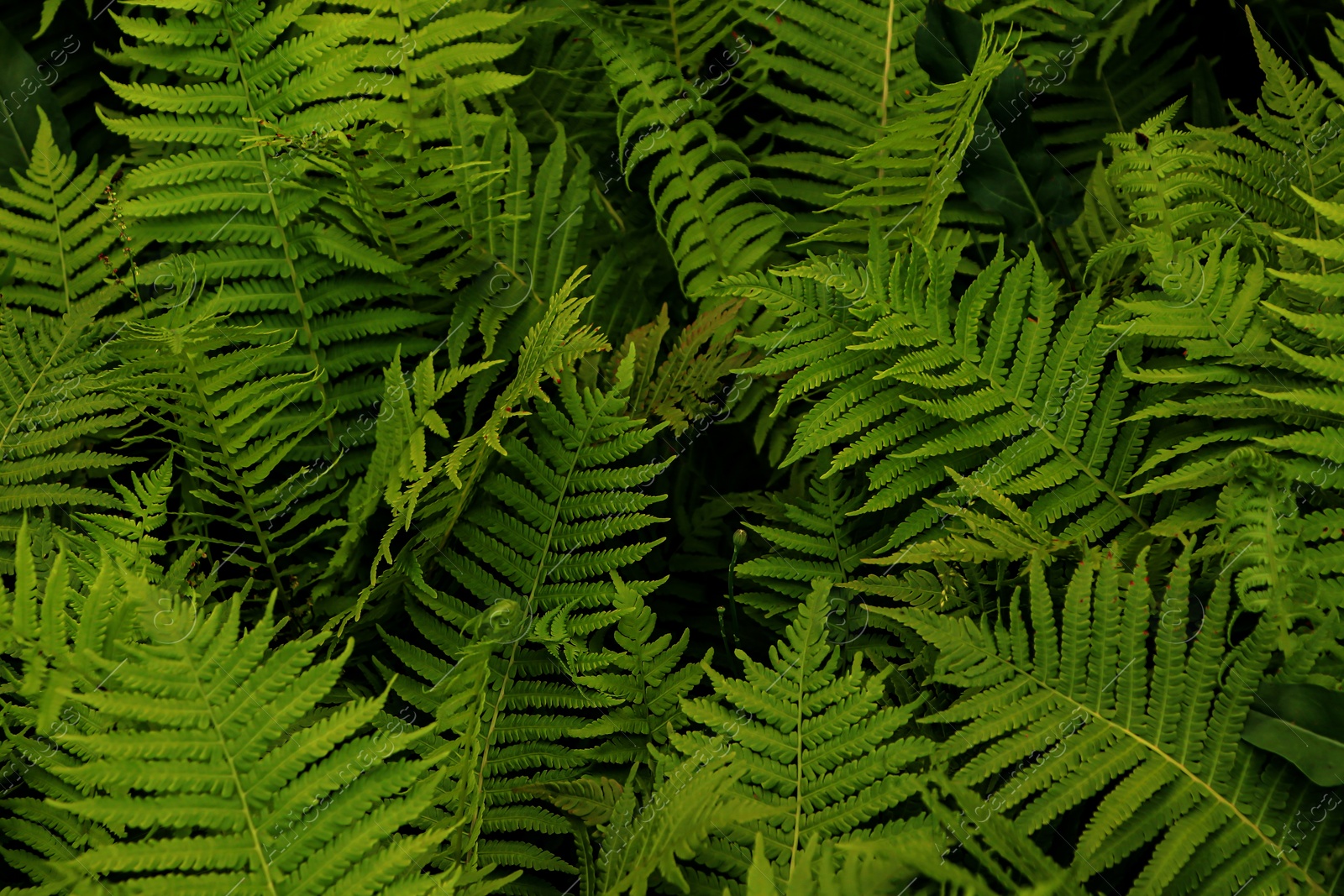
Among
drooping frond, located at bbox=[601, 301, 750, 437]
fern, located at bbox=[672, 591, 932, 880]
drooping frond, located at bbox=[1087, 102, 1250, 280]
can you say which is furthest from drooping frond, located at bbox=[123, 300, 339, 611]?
drooping frond, located at bbox=[1087, 102, 1250, 280]

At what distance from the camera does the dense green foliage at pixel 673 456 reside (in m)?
1.08

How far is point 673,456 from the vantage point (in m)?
1.40

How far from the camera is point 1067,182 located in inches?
66.4

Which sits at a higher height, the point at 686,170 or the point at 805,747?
the point at 686,170

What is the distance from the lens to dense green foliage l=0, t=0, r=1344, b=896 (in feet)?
3.56

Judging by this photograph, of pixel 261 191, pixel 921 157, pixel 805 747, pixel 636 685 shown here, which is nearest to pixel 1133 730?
pixel 805 747

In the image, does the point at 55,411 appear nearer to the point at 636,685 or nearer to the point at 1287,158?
the point at 636,685

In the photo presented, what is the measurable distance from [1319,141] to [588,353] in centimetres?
115

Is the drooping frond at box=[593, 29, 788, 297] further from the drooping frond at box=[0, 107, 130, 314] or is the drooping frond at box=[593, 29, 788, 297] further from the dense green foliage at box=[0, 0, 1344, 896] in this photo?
the drooping frond at box=[0, 107, 130, 314]

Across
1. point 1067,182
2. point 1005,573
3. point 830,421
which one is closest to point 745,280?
point 830,421

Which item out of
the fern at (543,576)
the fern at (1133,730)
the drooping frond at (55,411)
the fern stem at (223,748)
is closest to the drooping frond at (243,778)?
the fern stem at (223,748)

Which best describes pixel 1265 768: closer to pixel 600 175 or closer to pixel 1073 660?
pixel 1073 660

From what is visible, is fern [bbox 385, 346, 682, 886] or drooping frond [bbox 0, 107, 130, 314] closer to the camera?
fern [bbox 385, 346, 682, 886]

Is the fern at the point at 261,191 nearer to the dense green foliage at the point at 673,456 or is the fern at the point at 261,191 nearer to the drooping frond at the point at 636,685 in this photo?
the dense green foliage at the point at 673,456
